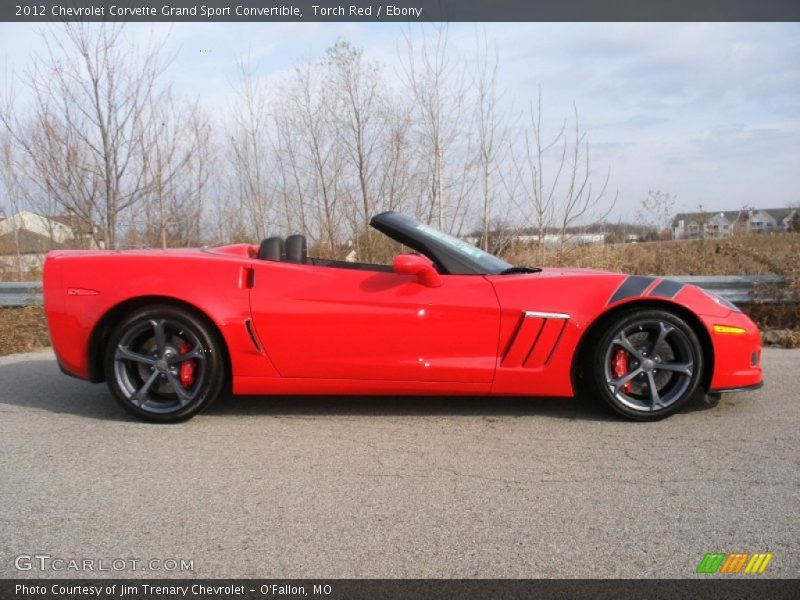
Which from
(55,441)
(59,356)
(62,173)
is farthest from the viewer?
(62,173)

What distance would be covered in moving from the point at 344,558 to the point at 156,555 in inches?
25.2

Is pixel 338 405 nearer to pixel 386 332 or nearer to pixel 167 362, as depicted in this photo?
pixel 386 332

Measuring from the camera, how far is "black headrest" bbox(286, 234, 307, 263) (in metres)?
3.98

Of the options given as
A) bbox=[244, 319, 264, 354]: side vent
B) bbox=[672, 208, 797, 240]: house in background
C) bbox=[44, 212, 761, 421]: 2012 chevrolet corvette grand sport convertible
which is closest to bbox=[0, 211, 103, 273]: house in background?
bbox=[44, 212, 761, 421]: 2012 chevrolet corvette grand sport convertible

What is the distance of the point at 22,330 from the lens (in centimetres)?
647

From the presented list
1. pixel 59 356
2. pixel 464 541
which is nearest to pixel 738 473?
pixel 464 541

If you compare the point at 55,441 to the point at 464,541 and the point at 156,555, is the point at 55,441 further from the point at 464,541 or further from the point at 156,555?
the point at 464,541

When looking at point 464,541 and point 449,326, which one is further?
point 449,326

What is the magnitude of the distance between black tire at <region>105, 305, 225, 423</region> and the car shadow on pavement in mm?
240

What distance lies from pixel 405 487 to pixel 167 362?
5.54ft

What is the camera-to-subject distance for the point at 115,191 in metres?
9.70

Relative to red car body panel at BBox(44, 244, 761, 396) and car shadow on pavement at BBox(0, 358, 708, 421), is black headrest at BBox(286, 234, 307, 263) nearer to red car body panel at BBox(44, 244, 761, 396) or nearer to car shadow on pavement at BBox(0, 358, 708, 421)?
red car body panel at BBox(44, 244, 761, 396)

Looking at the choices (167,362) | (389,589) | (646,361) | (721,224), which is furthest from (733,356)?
(721,224)

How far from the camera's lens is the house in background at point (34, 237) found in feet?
33.9
